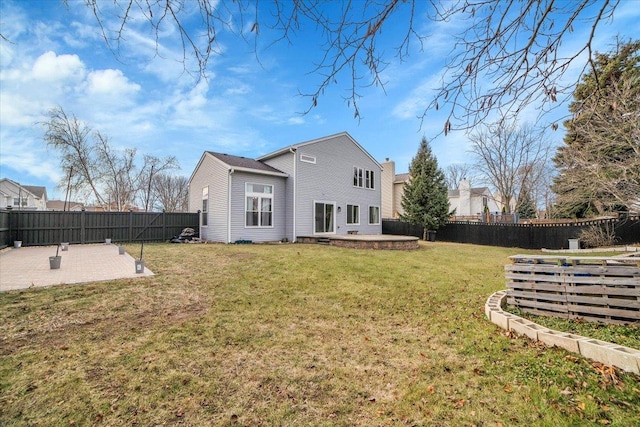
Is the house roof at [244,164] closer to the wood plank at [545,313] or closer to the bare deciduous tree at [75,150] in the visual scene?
the wood plank at [545,313]

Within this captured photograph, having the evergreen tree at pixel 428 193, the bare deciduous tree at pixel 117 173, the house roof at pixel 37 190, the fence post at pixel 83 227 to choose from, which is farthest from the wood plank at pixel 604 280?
the house roof at pixel 37 190

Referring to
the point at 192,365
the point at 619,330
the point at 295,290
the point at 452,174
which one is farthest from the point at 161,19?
the point at 452,174

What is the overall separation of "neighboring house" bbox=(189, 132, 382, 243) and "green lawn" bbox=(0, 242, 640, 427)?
8421mm

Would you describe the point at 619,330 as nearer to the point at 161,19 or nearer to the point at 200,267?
the point at 161,19

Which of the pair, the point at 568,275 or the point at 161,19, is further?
the point at 568,275

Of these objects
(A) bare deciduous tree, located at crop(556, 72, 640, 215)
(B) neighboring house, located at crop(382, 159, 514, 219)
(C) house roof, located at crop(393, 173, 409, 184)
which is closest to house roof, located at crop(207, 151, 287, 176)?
(B) neighboring house, located at crop(382, 159, 514, 219)

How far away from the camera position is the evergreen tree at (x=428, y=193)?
59.0 feet

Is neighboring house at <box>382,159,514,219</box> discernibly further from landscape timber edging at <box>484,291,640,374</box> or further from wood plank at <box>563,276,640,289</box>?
landscape timber edging at <box>484,291,640,374</box>

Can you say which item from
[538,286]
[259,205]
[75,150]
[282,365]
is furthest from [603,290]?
[75,150]

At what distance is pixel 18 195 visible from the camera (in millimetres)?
33188

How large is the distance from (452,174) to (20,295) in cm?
4318

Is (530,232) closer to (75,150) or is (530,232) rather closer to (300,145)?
(300,145)

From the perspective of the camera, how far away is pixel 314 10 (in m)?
2.14

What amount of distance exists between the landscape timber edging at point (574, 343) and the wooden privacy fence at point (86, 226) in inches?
513
